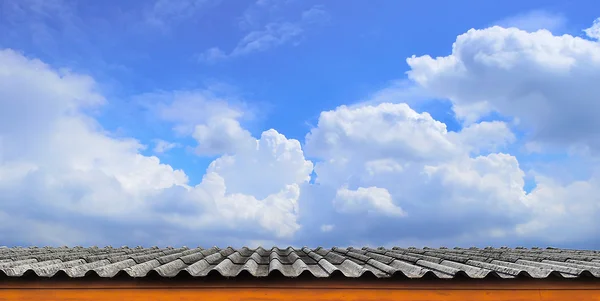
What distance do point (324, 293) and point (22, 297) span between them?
311cm

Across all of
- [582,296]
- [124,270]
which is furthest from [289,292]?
→ [582,296]

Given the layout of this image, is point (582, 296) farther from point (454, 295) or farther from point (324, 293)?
point (324, 293)

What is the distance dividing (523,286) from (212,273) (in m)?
3.32

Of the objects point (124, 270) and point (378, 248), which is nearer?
point (124, 270)

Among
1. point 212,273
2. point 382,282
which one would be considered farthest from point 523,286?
point 212,273

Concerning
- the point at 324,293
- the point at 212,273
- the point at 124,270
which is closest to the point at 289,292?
the point at 324,293

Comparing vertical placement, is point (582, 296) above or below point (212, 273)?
below

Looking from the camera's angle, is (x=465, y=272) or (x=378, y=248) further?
(x=378, y=248)

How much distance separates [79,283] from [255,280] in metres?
1.81

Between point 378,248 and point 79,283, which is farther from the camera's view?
point 378,248

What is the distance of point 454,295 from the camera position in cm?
518

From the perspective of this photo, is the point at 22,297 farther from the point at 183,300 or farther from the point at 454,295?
the point at 454,295

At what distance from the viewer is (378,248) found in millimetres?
9836

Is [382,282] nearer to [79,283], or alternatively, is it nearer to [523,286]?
[523,286]
